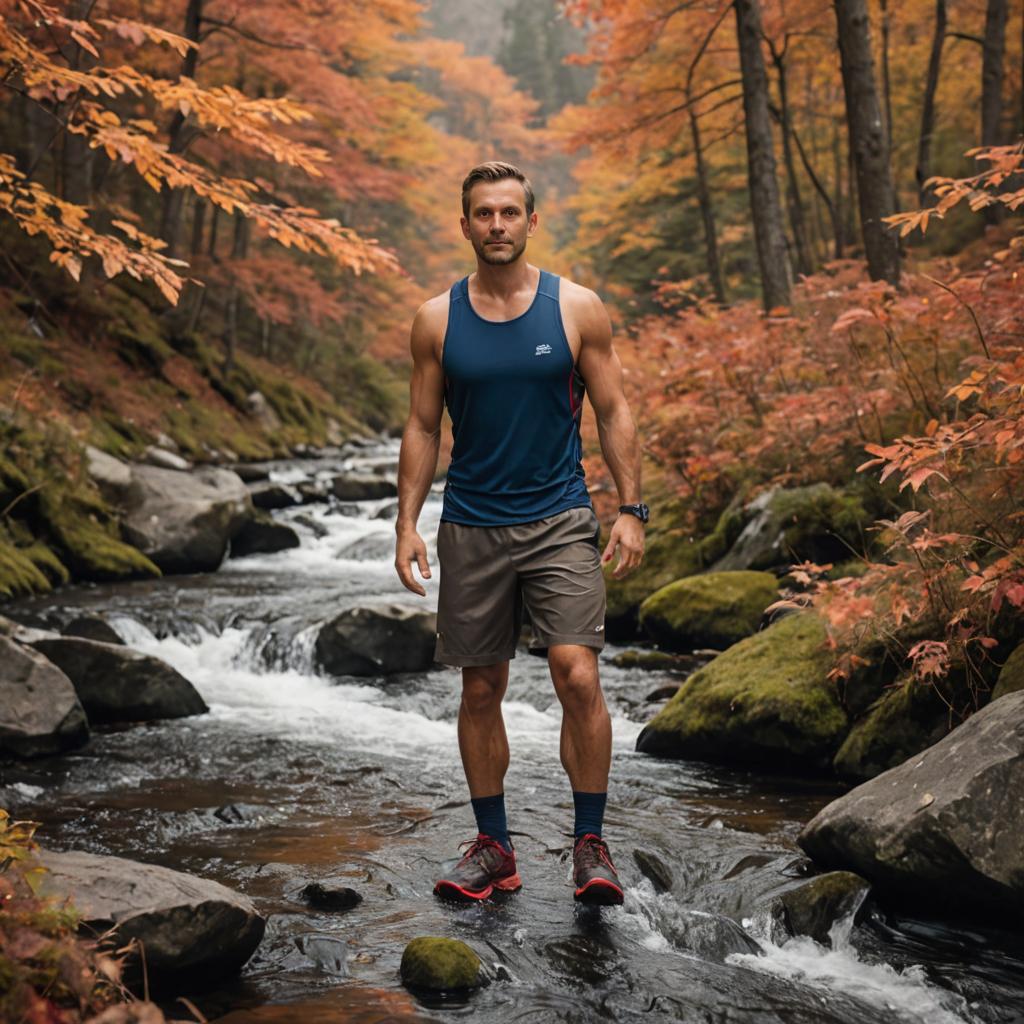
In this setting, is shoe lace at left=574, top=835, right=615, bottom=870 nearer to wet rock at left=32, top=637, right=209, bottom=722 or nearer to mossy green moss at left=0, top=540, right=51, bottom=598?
wet rock at left=32, top=637, right=209, bottom=722

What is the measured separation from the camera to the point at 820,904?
374 centimetres

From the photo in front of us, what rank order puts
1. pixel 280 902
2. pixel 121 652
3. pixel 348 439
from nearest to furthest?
pixel 280 902 → pixel 121 652 → pixel 348 439

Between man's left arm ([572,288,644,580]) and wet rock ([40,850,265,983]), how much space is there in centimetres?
165

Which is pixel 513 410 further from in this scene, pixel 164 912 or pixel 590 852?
pixel 164 912

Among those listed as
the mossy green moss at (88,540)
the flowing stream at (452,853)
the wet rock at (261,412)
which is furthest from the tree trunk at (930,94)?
the wet rock at (261,412)

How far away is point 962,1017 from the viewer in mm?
3150

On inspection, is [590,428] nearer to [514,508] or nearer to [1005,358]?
[1005,358]

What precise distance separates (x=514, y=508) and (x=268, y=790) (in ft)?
8.92

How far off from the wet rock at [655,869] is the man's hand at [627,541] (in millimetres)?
1311

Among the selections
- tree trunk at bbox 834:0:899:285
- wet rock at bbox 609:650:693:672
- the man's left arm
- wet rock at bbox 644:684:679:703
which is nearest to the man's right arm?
the man's left arm

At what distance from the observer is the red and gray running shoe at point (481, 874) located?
12.5ft

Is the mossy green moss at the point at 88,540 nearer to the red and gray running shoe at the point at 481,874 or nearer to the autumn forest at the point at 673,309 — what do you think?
the autumn forest at the point at 673,309

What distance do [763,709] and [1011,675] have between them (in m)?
1.38

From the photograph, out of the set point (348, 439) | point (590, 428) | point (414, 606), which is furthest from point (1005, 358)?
point (348, 439)
